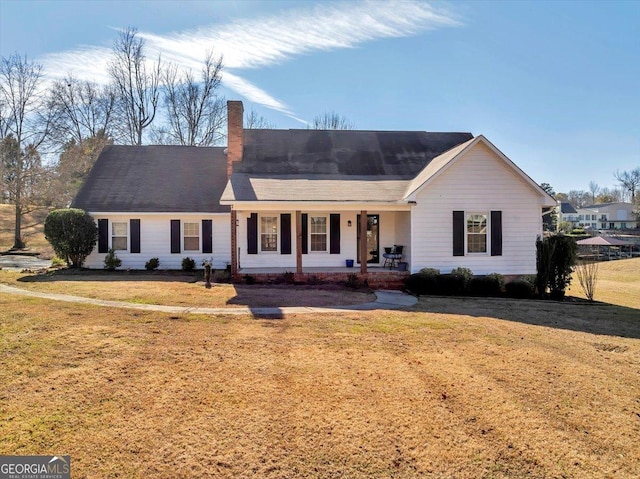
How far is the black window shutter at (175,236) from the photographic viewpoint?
17.2 metres

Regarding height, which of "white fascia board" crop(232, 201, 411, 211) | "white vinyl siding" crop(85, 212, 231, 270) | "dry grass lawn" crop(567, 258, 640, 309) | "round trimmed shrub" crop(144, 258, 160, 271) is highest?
"white fascia board" crop(232, 201, 411, 211)

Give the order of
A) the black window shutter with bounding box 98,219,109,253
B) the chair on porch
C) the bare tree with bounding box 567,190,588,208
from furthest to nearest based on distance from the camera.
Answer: the bare tree with bounding box 567,190,588,208, the black window shutter with bounding box 98,219,109,253, the chair on porch

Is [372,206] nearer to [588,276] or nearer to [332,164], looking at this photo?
[332,164]

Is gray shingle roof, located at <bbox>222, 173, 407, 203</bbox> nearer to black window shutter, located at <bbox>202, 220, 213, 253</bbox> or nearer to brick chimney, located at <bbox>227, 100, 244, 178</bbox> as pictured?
brick chimney, located at <bbox>227, 100, 244, 178</bbox>

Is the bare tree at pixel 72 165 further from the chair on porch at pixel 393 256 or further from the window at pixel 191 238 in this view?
the chair on porch at pixel 393 256

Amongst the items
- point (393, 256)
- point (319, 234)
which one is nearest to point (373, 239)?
point (393, 256)

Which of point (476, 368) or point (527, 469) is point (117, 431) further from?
point (476, 368)

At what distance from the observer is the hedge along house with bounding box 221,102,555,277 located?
13.9 m

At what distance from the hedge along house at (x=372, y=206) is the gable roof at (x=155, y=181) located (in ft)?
7.82

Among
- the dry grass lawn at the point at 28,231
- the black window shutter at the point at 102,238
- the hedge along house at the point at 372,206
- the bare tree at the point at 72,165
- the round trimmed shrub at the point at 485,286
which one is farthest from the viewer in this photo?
the bare tree at the point at 72,165

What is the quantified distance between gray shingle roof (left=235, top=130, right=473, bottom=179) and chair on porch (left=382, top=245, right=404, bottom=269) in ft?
11.4

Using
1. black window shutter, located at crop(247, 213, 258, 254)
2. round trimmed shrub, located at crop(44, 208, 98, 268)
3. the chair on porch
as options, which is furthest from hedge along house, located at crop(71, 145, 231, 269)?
the chair on porch

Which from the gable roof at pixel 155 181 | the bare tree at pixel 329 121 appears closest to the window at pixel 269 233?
the gable roof at pixel 155 181

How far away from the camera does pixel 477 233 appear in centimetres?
1427
